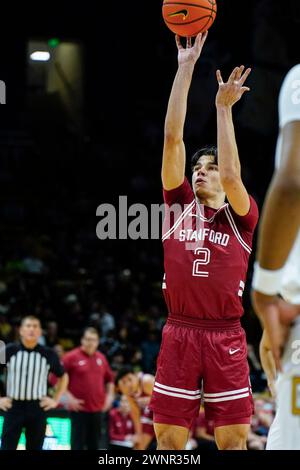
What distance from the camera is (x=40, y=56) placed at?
19.4m

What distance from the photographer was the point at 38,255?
16.2m

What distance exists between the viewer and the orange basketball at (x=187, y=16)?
4.67m

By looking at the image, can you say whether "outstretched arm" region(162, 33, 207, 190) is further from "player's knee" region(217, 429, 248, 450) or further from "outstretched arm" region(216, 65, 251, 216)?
"player's knee" region(217, 429, 248, 450)

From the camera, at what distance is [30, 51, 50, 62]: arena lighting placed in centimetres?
1920

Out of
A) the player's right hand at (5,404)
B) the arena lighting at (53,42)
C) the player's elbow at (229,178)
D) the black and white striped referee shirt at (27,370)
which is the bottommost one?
the player's right hand at (5,404)

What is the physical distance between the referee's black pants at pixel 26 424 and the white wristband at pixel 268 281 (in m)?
5.68

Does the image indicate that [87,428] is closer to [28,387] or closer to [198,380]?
[28,387]

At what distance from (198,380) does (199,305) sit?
387 millimetres

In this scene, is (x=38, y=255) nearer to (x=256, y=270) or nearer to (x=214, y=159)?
(x=214, y=159)

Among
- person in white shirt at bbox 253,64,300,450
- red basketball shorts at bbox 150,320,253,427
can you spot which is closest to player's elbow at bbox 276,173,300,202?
person in white shirt at bbox 253,64,300,450

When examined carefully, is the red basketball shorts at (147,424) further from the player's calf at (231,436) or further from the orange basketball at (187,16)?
the orange basketball at (187,16)

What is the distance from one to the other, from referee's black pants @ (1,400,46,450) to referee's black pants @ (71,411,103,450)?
1468mm

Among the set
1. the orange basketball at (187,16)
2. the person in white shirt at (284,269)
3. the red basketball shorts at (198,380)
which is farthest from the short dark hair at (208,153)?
the person in white shirt at (284,269)

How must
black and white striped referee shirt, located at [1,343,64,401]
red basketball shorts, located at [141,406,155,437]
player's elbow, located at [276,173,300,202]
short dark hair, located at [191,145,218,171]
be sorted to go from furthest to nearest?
red basketball shorts, located at [141,406,155,437]
black and white striped referee shirt, located at [1,343,64,401]
short dark hair, located at [191,145,218,171]
player's elbow, located at [276,173,300,202]
